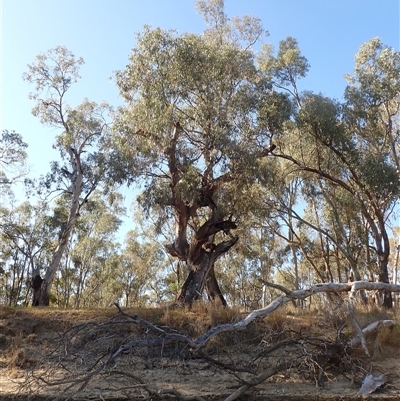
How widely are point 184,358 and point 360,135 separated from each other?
34.2ft

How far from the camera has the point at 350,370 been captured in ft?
26.3

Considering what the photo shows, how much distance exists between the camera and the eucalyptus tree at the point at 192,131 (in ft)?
42.0

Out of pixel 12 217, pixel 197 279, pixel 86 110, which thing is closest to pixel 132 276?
pixel 12 217

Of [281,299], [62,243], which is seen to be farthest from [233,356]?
[62,243]

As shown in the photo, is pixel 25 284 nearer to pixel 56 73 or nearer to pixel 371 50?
pixel 56 73

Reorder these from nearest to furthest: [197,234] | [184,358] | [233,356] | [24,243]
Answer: [184,358] → [233,356] → [197,234] → [24,243]

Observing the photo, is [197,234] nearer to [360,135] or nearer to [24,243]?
[360,135]

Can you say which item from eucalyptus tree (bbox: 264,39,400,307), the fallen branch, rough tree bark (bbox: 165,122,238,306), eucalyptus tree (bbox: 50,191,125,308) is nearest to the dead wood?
the fallen branch

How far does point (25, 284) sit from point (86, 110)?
644 inches

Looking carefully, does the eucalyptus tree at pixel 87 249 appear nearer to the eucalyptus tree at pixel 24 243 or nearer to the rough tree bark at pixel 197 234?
the eucalyptus tree at pixel 24 243

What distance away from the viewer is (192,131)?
1358 centimetres

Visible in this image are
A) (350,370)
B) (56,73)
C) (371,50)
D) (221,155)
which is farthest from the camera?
(56,73)

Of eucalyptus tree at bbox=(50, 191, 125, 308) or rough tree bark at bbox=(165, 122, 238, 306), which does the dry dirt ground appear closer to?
rough tree bark at bbox=(165, 122, 238, 306)

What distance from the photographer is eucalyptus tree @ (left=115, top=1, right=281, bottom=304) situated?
12.8m
